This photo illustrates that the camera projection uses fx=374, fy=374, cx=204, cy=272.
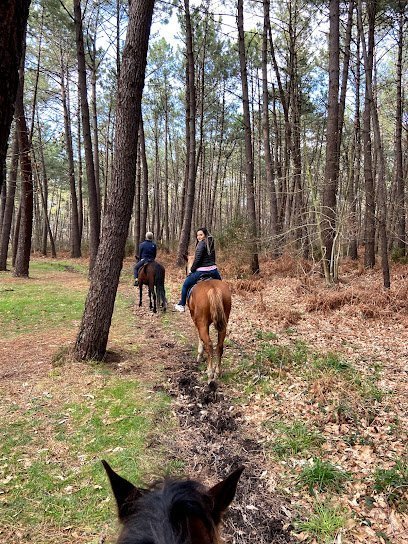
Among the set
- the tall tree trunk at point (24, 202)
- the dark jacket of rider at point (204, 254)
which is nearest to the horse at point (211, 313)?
the dark jacket of rider at point (204, 254)

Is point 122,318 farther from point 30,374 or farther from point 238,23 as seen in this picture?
point 238,23

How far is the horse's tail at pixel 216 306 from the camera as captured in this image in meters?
6.34

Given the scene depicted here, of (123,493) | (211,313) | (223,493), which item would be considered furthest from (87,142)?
(223,493)

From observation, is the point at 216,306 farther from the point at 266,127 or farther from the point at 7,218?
the point at 7,218

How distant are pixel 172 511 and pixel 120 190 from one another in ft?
18.8

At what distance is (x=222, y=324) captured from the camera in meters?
6.46

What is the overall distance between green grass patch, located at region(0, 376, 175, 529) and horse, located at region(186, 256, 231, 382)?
3.86 ft

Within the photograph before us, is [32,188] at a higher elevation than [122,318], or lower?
higher

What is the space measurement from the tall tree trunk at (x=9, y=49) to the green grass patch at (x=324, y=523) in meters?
3.78

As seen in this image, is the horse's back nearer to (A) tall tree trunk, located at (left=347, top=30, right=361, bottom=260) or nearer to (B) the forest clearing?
(B) the forest clearing

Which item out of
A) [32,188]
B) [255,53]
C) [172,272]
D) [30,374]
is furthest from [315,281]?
[255,53]

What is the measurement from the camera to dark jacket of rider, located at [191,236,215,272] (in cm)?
749

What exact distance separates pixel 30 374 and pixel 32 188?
427 inches

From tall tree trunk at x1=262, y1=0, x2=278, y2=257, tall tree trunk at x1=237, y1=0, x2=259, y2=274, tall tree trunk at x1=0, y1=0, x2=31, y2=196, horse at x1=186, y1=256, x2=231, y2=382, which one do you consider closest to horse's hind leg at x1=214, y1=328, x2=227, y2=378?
horse at x1=186, y1=256, x2=231, y2=382
